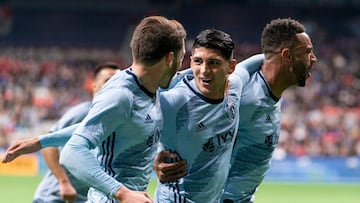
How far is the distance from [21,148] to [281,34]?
2105 millimetres

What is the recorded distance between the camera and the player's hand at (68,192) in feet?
22.3

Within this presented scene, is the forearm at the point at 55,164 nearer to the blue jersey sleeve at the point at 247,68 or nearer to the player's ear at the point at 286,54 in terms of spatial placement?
the blue jersey sleeve at the point at 247,68

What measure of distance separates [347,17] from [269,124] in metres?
25.0

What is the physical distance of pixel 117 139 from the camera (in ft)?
14.2

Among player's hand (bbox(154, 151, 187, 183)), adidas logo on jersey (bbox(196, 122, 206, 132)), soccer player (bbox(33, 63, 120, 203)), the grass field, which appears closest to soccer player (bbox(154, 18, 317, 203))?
adidas logo on jersey (bbox(196, 122, 206, 132))

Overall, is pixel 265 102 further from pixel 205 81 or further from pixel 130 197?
pixel 130 197

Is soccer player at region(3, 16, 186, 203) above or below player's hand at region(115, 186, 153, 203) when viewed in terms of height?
above

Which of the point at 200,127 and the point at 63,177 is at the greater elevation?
the point at 200,127

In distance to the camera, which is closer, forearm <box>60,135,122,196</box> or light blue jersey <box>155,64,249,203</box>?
forearm <box>60,135,122,196</box>

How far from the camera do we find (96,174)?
398cm

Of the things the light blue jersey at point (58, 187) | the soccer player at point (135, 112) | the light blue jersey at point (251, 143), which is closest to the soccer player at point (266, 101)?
the light blue jersey at point (251, 143)

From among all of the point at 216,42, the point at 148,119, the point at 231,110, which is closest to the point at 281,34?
the point at 231,110

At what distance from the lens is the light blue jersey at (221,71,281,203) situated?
226 inches

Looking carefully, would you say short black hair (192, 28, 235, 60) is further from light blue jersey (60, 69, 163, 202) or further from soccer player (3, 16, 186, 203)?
light blue jersey (60, 69, 163, 202)
